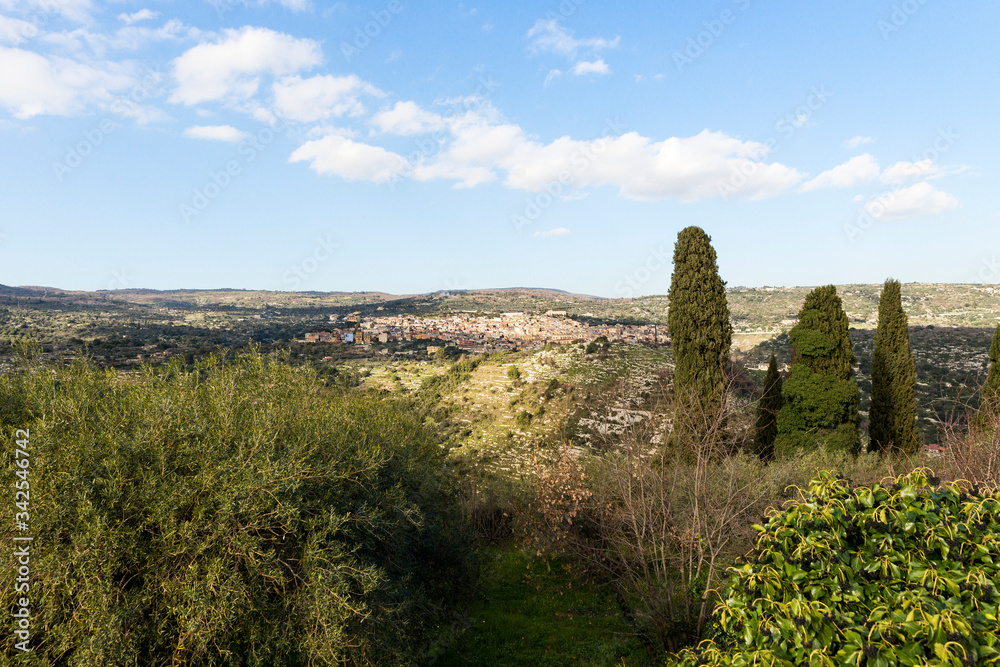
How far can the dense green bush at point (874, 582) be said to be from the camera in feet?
7.79

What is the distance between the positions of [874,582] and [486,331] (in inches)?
1923

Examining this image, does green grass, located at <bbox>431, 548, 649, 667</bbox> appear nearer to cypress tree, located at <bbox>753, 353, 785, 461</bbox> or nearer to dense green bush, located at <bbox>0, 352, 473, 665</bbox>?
dense green bush, located at <bbox>0, 352, 473, 665</bbox>

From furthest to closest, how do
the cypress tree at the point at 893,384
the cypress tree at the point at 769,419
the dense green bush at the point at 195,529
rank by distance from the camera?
the cypress tree at the point at 769,419 < the cypress tree at the point at 893,384 < the dense green bush at the point at 195,529

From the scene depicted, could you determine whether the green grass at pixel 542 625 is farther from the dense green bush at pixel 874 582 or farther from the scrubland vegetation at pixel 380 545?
the dense green bush at pixel 874 582

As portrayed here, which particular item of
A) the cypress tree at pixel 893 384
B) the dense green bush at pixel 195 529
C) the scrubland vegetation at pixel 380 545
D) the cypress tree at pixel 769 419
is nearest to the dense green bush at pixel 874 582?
the scrubland vegetation at pixel 380 545

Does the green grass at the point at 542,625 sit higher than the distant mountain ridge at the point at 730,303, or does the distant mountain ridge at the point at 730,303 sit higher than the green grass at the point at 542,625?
the distant mountain ridge at the point at 730,303

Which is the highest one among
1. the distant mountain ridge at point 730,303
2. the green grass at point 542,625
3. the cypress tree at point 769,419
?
the distant mountain ridge at point 730,303

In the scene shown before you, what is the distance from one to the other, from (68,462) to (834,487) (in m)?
7.00

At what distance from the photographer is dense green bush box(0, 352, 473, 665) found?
15.4 feet

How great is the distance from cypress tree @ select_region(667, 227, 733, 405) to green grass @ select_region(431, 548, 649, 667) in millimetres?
8464

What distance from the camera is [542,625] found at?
10453 mm

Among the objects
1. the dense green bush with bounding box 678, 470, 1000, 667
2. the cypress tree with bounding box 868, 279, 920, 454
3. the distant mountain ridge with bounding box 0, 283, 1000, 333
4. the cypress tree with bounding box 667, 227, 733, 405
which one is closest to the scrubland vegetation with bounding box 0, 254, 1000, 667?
the dense green bush with bounding box 678, 470, 1000, 667

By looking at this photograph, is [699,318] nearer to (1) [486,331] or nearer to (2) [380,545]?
(2) [380,545]

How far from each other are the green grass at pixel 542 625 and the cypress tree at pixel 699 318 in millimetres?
8464
